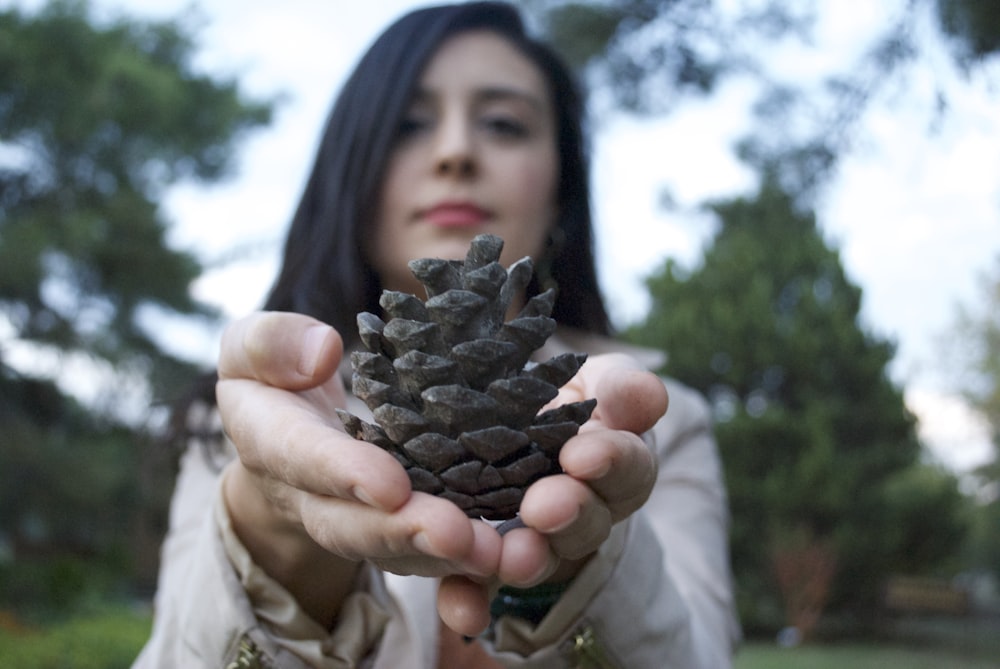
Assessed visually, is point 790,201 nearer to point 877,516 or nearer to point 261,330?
point 261,330

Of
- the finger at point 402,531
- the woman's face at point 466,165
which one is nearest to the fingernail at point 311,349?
the finger at point 402,531

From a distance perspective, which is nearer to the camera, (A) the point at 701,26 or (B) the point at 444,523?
(B) the point at 444,523

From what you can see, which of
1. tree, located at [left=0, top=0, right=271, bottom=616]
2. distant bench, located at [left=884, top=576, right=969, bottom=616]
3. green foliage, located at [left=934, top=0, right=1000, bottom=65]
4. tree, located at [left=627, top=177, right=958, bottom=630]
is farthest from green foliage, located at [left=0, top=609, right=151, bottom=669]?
distant bench, located at [left=884, top=576, right=969, bottom=616]

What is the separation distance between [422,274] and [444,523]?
33cm

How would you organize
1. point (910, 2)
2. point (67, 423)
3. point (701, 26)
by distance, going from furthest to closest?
point (67, 423) < point (701, 26) < point (910, 2)

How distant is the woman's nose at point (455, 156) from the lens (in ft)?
6.84

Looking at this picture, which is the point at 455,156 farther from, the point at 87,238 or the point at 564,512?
the point at 87,238

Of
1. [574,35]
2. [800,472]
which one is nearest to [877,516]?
[800,472]

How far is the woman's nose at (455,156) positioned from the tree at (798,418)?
10.0 m

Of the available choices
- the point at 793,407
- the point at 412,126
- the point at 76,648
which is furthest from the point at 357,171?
the point at 793,407

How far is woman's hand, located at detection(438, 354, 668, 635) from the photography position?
883mm

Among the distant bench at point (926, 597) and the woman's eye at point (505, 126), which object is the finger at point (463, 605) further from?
the distant bench at point (926, 597)

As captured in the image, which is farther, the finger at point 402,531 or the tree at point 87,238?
the tree at point 87,238

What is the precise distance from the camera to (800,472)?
39.1ft
